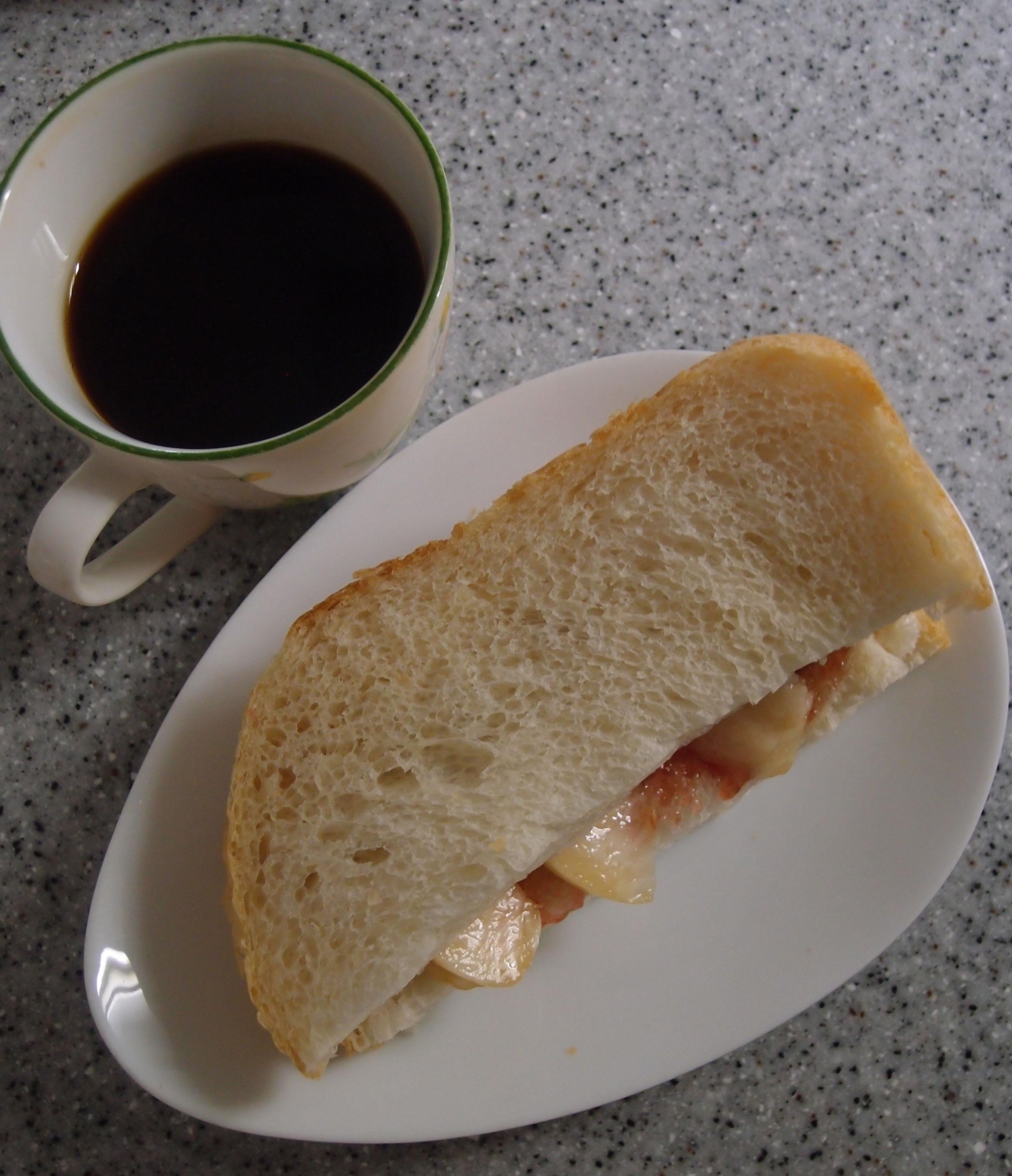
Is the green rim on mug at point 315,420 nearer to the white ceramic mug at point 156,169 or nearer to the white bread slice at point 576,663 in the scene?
the white ceramic mug at point 156,169

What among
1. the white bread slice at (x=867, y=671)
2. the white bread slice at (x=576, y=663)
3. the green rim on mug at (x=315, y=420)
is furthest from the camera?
the white bread slice at (x=867, y=671)

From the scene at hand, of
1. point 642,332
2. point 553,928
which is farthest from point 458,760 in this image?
point 642,332

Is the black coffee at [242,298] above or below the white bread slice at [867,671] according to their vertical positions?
above

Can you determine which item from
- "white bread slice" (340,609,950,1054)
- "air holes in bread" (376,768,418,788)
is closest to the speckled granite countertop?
"white bread slice" (340,609,950,1054)

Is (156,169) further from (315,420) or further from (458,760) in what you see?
(458,760)

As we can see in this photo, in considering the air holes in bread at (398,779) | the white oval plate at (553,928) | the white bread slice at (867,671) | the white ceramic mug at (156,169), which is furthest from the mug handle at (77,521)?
the white bread slice at (867,671)

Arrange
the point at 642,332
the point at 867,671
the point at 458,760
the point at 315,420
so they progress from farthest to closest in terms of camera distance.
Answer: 1. the point at 642,332
2. the point at 867,671
3. the point at 458,760
4. the point at 315,420

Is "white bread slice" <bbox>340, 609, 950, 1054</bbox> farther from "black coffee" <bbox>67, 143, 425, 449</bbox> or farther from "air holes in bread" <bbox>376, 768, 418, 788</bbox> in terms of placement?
"black coffee" <bbox>67, 143, 425, 449</bbox>

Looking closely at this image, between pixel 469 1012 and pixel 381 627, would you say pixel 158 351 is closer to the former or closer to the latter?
pixel 381 627
